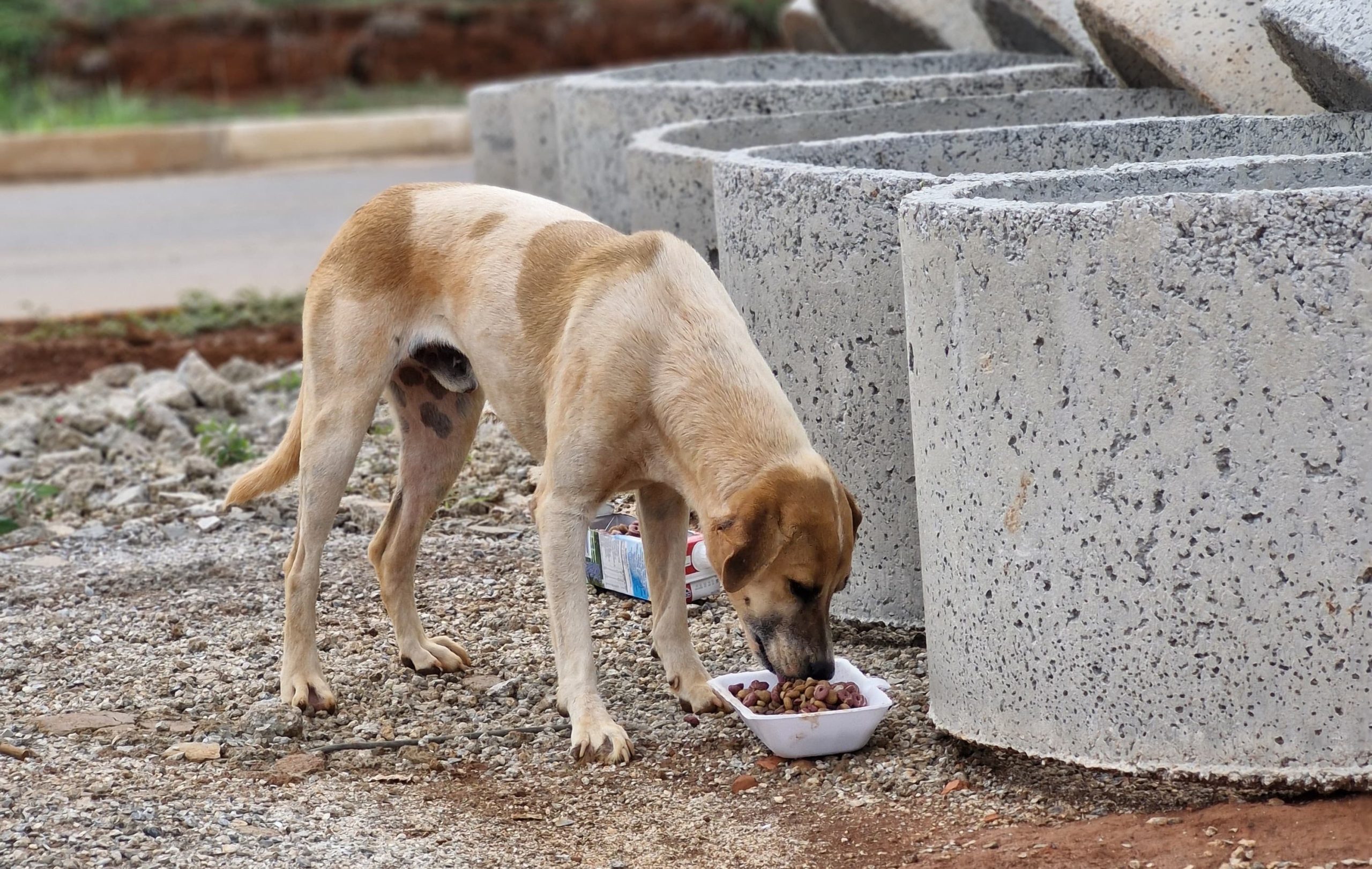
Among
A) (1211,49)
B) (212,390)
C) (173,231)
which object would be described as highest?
(1211,49)

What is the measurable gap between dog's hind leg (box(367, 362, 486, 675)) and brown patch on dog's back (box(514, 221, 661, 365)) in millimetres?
634

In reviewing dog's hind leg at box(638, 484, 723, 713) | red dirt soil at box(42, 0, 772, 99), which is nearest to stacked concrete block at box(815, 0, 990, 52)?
dog's hind leg at box(638, 484, 723, 713)

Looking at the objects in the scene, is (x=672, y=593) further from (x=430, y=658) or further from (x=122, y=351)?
(x=122, y=351)

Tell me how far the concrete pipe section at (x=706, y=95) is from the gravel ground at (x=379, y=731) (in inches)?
64.2

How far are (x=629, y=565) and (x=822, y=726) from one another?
56.9 inches

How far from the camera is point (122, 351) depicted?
9391 millimetres

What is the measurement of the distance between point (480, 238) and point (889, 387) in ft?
3.92

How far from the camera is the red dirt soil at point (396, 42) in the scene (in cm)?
2112

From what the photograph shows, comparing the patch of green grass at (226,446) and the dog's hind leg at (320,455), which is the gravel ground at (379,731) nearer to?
the dog's hind leg at (320,455)

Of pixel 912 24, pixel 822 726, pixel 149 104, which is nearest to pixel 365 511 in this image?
pixel 822 726

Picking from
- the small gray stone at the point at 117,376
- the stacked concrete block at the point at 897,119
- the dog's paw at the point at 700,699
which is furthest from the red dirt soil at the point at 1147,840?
the small gray stone at the point at 117,376

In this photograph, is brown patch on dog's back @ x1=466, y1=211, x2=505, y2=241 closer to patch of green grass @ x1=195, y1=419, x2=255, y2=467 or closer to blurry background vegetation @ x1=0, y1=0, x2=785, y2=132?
patch of green grass @ x1=195, y1=419, x2=255, y2=467

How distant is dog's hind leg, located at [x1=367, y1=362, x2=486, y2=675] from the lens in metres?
5.07

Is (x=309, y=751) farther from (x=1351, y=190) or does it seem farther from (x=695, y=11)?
(x=695, y=11)
